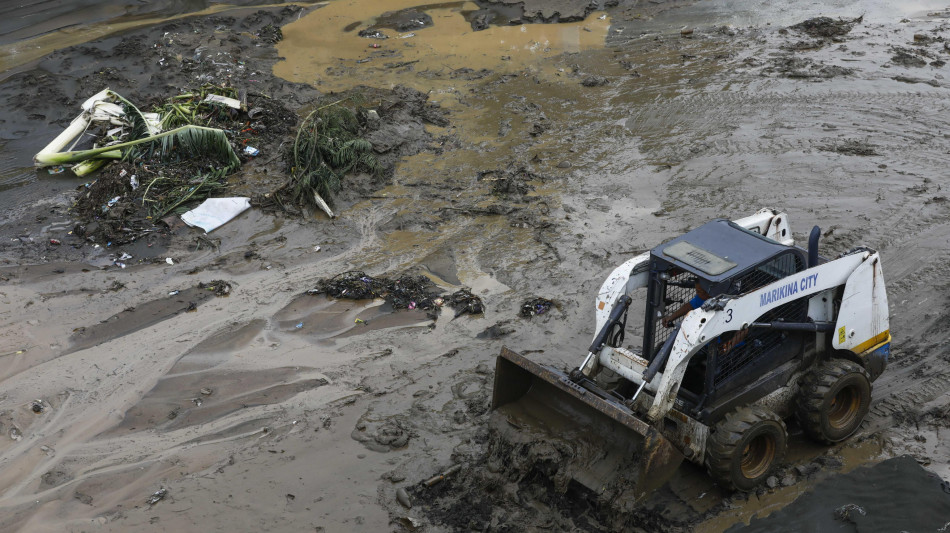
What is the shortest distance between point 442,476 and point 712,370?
241 cm

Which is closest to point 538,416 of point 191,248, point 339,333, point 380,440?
point 380,440

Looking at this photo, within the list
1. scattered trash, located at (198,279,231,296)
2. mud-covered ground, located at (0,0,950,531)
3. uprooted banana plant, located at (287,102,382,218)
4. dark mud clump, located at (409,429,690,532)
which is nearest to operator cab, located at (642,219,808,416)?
mud-covered ground, located at (0,0,950,531)

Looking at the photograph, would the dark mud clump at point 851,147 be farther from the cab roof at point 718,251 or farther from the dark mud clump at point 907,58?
the cab roof at point 718,251

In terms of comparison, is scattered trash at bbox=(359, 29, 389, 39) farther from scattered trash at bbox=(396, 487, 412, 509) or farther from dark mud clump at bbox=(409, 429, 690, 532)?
scattered trash at bbox=(396, 487, 412, 509)

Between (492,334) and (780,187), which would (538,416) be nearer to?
(492,334)

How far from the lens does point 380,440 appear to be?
7082 mm

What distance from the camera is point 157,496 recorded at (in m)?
6.47

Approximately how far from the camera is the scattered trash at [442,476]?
6.49 meters

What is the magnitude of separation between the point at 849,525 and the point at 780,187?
20.3ft

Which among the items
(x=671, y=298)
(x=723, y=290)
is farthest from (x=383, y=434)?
(x=723, y=290)

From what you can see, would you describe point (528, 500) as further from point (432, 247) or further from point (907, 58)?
point (907, 58)

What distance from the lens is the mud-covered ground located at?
6.61 m

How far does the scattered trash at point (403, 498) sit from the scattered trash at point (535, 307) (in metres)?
3.05

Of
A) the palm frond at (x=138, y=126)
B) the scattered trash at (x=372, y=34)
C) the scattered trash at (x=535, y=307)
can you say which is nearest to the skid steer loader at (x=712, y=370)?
the scattered trash at (x=535, y=307)
